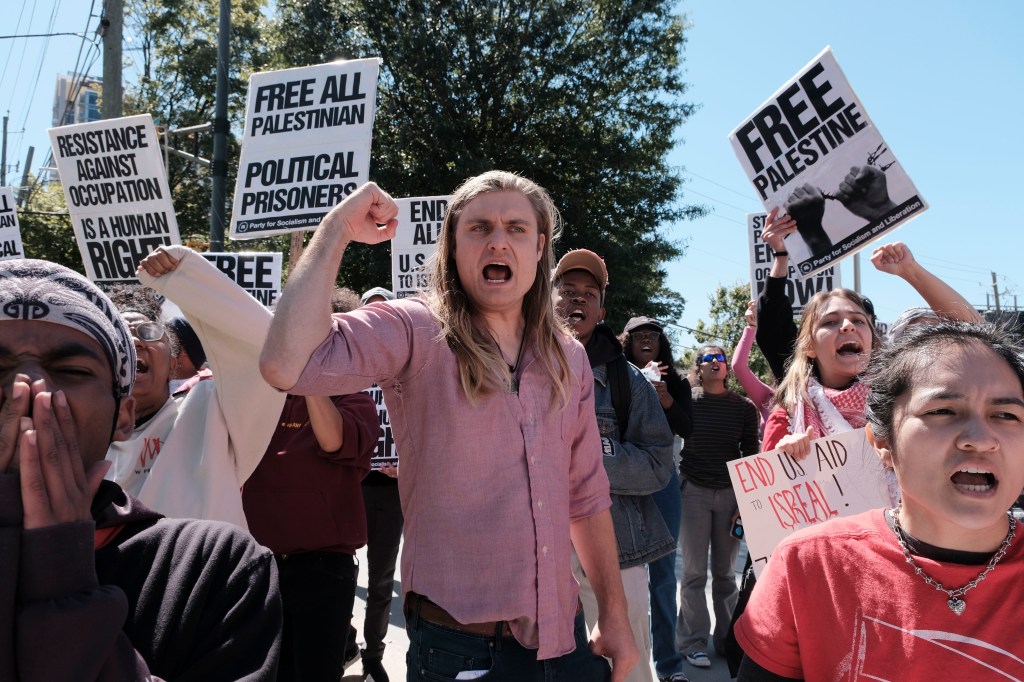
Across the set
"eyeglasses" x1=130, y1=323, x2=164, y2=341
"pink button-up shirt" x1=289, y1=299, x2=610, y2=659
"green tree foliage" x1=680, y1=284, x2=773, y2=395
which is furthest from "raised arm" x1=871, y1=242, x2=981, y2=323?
"green tree foliage" x1=680, y1=284, x2=773, y2=395

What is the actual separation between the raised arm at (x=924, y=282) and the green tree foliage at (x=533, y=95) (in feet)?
50.3

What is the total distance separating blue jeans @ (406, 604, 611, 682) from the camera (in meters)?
2.05

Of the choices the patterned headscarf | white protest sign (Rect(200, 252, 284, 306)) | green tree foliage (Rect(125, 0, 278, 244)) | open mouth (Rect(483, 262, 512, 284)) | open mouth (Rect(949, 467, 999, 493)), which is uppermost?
green tree foliage (Rect(125, 0, 278, 244))

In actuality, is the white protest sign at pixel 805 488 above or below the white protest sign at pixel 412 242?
below

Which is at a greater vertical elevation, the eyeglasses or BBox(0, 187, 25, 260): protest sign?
BBox(0, 187, 25, 260): protest sign

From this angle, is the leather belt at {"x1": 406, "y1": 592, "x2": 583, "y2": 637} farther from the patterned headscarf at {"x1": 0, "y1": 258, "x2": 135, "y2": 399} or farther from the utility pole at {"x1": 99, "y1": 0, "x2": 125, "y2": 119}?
the utility pole at {"x1": 99, "y1": 0, "x2": 125, "y2": 119}

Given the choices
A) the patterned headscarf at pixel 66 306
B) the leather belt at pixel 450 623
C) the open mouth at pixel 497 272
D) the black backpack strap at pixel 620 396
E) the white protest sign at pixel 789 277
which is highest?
the white protest sign at pixel 789 277

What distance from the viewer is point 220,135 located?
44.7ft

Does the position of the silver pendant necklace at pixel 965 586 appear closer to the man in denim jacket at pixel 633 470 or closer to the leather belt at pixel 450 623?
the leather belt at pixel 450 623

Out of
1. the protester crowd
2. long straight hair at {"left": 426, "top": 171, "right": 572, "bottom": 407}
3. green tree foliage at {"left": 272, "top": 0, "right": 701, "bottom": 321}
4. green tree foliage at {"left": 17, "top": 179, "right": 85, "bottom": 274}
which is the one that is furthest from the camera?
green tree foliage at {"left": 17, "top": 179, "right": 85, "bottom": 274}

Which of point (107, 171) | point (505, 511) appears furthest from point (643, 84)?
point (505, 511)

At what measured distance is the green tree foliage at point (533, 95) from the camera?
A: 61.4 ft

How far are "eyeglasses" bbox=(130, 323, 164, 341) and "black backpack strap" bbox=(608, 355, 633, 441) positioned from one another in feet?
6.20

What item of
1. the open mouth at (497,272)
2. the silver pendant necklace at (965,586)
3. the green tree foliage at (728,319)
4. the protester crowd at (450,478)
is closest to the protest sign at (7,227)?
the protester crowd at (450,478)
